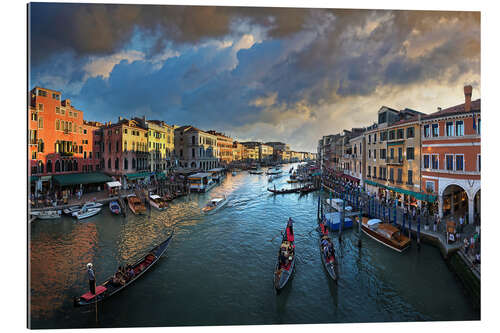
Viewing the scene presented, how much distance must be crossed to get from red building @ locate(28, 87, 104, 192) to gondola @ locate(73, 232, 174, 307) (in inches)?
370

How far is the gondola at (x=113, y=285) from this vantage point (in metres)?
5.50


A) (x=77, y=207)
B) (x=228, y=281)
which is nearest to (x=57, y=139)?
(x=77, y=207)

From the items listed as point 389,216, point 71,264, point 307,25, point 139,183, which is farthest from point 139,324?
point 139,183

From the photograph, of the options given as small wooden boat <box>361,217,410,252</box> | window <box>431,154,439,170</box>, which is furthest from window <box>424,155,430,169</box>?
small wooden boat <box>361,217,410,252</box>

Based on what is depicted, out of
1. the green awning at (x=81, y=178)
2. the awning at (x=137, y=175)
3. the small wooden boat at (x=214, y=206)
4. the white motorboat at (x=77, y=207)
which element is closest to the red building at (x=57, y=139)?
the green awning at (x=81, y=178)

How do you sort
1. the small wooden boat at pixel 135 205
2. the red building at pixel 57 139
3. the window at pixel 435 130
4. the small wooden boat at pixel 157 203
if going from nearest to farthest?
the window at pixel 435 130 → the red building at pixel 57 139 → the small wooden boat at pixel 135 205 → the small wooden boat at pixel 157 203

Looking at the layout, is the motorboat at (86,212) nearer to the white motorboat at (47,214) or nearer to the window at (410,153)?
the white motorboat at (47,214)

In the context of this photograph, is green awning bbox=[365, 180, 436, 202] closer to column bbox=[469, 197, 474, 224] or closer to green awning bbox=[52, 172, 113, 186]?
column bbox=[469, 197, 474, 224]

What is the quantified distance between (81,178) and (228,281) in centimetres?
1563

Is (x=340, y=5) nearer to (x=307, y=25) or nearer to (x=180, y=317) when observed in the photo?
(x=307, y=25)

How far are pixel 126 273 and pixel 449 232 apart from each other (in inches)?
452

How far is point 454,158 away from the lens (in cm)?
Result: 932

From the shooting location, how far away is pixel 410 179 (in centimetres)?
1187

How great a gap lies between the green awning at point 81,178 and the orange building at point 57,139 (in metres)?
0.41
